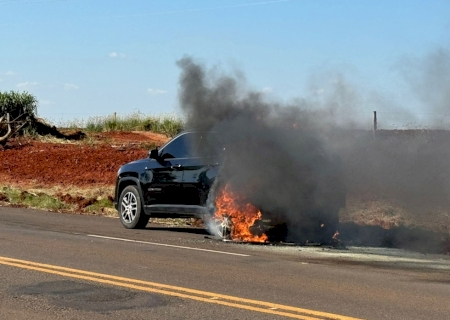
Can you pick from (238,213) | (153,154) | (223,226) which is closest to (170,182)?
(153,154)

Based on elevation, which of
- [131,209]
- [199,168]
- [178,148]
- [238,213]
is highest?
[178,148]

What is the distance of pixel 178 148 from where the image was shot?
16.5 metres

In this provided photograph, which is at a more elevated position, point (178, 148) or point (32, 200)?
point (178, 148)

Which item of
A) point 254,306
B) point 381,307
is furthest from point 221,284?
point 381,307

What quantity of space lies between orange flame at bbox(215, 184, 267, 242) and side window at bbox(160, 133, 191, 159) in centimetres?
156

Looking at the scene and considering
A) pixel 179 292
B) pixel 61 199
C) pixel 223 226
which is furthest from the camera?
pixel 61 199

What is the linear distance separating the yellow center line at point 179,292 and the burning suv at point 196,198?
443cm

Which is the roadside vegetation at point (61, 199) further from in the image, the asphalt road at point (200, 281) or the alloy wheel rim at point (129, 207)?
the asphalt road at point (200, 281)

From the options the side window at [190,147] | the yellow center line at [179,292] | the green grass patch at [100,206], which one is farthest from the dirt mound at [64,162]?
the yellow center line at [179,292]

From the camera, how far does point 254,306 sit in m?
8.64

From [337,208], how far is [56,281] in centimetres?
652

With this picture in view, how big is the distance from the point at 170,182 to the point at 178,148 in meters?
0.66

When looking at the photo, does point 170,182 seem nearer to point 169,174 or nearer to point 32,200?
point 169,174

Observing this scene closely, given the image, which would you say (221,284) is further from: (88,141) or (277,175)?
(88,141)
